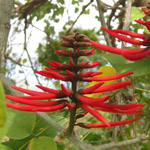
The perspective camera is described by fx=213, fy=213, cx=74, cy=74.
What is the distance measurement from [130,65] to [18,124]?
0.21 metres

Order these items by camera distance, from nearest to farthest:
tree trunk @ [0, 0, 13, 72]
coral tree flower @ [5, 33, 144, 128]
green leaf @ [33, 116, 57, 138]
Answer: coral tree flower @ [5, 33, 144, 128]
green leaf @ [33, 116, 57, 138]
tree trunk @ [0, 0, 13, 72]

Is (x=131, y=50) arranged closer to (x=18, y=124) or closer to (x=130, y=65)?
(x=130, y=65)

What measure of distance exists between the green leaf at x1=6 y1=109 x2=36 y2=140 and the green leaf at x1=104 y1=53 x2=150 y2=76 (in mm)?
169

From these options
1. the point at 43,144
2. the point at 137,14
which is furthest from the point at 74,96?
the point at 137,14

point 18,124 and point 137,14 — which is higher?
point 137,14

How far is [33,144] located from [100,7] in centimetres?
62

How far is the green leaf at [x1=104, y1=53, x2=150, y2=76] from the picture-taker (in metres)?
0.35

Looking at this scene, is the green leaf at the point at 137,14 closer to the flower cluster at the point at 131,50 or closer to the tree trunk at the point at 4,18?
the flower cluster at the point at 131,50

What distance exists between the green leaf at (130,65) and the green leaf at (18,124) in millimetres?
169

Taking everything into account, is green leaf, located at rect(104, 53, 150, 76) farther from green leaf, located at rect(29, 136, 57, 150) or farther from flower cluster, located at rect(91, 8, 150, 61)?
green leaf, located at rect(29, 136, 57, 150)

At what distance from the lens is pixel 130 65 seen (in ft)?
1.18

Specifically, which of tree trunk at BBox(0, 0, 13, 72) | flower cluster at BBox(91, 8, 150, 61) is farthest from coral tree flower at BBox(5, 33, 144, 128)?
tree trunk at BBox(0, 0, 13, 72)

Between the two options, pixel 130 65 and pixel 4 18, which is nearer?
pixel 130 65

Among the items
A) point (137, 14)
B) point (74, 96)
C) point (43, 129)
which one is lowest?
point (43, 129)
